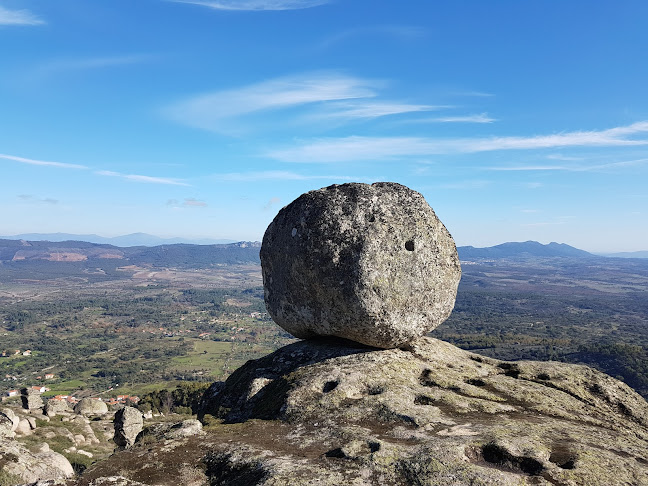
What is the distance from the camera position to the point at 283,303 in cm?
1975

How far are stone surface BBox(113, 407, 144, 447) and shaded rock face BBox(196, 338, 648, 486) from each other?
4968mm

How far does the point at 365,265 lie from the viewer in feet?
56.6

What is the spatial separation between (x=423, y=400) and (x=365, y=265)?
5.42 metres

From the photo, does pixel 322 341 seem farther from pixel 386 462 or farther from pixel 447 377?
pixel 386 462

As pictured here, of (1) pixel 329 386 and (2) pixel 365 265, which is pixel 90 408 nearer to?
(1) pixel 329 386

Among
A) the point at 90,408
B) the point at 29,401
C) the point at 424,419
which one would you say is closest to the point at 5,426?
the point at 29,401

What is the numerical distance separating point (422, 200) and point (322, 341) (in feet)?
26.0

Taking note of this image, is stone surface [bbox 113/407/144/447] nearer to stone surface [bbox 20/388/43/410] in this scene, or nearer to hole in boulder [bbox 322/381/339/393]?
hole in boulder [bbox 322/381/339/393]

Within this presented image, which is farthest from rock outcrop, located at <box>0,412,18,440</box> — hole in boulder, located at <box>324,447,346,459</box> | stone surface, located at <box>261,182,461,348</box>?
hole in boulder, located at <box>324,447,346,459</box>

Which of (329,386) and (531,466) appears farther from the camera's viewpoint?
(329,386)

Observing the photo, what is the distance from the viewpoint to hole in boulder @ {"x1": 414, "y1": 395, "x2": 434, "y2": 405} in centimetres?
1472

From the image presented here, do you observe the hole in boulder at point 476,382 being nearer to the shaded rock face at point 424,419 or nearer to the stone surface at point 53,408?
the shaded rock face at point 424,419

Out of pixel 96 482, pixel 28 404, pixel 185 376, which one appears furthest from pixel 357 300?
pixel 185 376

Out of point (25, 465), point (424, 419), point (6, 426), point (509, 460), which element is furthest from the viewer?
point (6, 426)
